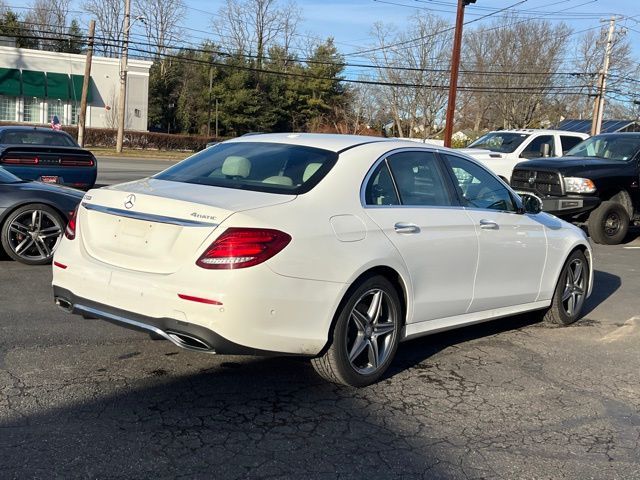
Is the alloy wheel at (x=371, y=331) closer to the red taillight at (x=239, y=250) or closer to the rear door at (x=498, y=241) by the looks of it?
the red taillight at (x=239, y=250)

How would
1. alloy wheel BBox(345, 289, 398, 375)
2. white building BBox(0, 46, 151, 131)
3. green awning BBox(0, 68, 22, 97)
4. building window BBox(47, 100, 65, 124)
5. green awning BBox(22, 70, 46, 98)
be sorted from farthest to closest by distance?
building window BBox(47, 100, 65, 124) → green awning BBox(22, 70, 46, 98) → white building BBox(0, 46, 151, 131) → green awning BBox(0, 68, 22, 97) → alloy wheel BBox(345, 289, 398, 375)

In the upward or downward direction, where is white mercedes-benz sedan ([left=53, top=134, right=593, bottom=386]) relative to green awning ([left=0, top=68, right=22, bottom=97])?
downward

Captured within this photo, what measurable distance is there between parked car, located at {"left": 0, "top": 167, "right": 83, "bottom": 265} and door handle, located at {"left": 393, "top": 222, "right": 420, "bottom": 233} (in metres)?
4.70

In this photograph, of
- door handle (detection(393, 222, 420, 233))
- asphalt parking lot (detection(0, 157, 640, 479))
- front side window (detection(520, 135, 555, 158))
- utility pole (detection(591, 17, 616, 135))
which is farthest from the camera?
utility pole (detection(591, 17, 616, 135))

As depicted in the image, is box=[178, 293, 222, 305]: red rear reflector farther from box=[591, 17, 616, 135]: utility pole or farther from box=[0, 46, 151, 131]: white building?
box=[0, 46, 151, 131]: white building

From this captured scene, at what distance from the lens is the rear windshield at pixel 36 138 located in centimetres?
1441

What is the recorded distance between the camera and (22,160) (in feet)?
39.0

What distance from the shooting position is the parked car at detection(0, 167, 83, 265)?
25.0 feet

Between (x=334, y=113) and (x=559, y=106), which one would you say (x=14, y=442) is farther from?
(x=334, y=113)

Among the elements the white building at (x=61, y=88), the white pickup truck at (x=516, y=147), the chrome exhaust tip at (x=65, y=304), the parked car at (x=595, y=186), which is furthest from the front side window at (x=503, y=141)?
the white building at (x=61, y=88)

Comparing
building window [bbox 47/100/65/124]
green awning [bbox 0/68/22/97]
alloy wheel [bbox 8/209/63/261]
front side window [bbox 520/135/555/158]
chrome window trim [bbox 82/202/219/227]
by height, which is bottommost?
alloy wheel [bbox 8/209/63/261]

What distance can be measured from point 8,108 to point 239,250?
49369 mm

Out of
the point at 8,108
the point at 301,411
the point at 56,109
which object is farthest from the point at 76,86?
the point at 301,411

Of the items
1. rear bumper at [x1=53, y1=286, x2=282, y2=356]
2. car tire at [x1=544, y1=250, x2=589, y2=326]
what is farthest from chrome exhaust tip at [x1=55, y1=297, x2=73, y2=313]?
car tire at [x1=544, y1=250, x2=589, y2=326]
